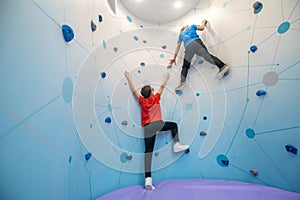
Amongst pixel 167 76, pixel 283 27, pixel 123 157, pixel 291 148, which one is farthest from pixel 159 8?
pixel 291 148

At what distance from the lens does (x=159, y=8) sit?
1700 mm

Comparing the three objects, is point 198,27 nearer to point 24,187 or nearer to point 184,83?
point 184,83

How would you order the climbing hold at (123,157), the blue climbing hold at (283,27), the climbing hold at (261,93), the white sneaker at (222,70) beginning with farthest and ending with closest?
the white sneaker at (222,70)
the climbing hold at (123,157)
the climbing hold at (261,93)
the blue climbing hold at (283,27)

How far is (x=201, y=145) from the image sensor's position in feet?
4.86

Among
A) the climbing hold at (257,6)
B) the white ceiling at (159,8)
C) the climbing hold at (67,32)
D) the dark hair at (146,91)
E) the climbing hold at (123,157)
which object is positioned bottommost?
the climbing hold at (123,157)

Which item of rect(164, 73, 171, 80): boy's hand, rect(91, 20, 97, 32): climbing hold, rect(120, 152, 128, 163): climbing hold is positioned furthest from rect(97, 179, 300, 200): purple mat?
rect(91, 20, 97, 32): climbing hold

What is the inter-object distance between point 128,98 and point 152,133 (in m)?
0.42

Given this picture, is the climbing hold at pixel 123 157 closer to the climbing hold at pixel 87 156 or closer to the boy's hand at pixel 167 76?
the climbing hold at pixel 87 156

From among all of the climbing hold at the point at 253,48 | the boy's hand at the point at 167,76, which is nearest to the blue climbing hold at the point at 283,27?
the climbing hold at the point at 253,48

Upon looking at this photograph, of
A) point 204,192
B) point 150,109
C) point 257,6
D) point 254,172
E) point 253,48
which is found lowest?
point 204,192

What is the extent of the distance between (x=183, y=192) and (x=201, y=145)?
0.51 meters

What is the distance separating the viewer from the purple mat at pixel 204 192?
99cm

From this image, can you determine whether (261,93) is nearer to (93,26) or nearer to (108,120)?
(108,120)

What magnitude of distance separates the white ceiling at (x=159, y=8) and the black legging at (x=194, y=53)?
0.47 metres
